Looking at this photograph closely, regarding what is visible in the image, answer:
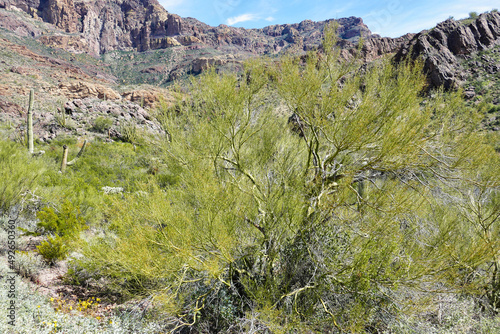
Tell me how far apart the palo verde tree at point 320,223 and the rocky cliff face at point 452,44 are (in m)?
21.9

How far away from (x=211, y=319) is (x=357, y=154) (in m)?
3.77

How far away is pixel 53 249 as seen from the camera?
450cm

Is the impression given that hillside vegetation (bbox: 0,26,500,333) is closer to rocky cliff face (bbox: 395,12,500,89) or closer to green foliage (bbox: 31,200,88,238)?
green foliage (bbox: 31,200,88,238)

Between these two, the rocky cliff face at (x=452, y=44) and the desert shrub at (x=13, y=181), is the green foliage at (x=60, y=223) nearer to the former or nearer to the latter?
the desert shrub at (x=13, y=181)

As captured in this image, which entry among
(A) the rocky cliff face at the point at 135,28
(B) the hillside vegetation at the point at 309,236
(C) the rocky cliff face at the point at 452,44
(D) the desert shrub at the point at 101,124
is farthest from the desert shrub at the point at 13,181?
(A) the rocky cliff face at the point at 135,28

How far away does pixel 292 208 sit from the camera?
3441 millimetres

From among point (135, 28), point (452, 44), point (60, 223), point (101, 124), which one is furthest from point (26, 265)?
point (135, 28)

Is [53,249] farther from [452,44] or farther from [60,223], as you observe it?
[452,44]

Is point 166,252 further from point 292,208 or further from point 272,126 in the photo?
point 272,126

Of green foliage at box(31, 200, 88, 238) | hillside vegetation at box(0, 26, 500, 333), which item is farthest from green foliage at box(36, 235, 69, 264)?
green foliage at box(31, 200, 88, 238)

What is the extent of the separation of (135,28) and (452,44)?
477 ft

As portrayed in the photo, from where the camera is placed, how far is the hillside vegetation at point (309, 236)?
312 cm

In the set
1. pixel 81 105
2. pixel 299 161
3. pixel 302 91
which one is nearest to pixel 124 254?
pixel 302 91

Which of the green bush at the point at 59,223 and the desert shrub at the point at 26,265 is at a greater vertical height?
the green bush at the point at 59,223
